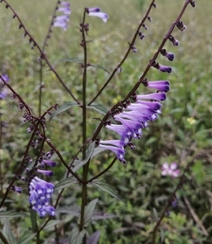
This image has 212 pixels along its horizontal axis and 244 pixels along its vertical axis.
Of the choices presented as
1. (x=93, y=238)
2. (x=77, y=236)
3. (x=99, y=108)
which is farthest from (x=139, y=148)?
(x=77, y=236)

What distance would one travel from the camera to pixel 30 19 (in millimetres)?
7539

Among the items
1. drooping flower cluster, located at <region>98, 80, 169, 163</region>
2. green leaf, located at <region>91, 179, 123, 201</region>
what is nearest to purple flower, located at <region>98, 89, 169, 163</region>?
drooping flower cluster, located at <region>98, 80, 169, 163</region>

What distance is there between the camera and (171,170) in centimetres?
281

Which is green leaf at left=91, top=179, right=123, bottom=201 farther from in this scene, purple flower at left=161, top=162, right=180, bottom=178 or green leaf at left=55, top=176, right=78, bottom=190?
purple flower at left=161, top=162, right=180, bottom=178

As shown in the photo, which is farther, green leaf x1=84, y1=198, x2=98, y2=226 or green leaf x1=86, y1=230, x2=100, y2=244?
green leaf x1=86, y1=230, x2=100, y2=244

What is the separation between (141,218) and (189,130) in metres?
1.12

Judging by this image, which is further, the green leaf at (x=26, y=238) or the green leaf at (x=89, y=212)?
the green leaf at (x=89, y=212)

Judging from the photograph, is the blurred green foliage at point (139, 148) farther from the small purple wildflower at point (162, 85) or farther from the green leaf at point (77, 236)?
the small purple wildflower at point (162, 85)

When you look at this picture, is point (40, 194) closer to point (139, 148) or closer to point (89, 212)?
point (89, 212)

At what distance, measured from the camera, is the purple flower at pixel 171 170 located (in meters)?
2.76

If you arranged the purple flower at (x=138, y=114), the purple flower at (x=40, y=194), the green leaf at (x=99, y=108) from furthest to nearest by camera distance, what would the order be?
the green leaf at (x=99, y=108), the purple flower at (x=40, y=194), the purple flower at (x=138, y=114)

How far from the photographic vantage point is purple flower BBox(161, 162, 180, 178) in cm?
276

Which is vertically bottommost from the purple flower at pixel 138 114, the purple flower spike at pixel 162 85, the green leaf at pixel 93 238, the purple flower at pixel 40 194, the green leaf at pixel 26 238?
the green leaf at pixel 93 238

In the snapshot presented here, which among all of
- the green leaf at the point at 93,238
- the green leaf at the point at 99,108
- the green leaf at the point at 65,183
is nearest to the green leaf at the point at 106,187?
the green leaf at the point at 65,183
